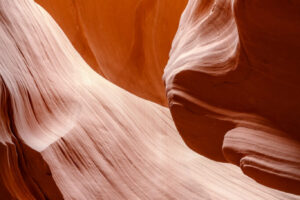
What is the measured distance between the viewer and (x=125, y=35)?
2.65m

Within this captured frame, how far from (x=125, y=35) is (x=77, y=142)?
103 cm

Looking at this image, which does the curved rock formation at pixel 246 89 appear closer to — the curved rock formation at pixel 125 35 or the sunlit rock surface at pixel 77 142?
the sunlit rock surface at pixel 77 142

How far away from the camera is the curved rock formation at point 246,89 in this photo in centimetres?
113

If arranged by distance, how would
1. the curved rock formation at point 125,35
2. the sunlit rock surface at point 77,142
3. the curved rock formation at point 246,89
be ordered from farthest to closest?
1. the curved rock formation at point 125,35
2. the sunlit rock surface at point 77,142
3. the curved rock formation at point 246,89

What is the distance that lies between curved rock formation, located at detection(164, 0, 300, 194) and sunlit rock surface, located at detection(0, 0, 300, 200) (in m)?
0.45

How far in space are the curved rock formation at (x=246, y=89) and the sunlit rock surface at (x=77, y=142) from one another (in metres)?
0.45

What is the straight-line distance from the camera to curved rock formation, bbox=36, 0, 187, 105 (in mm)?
2559

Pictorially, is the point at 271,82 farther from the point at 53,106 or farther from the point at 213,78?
the point at 53,106

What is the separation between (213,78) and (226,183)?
717 mm

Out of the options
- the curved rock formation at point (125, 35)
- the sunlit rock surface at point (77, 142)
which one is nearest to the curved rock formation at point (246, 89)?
the sunlit rock surface at point (77, 142)

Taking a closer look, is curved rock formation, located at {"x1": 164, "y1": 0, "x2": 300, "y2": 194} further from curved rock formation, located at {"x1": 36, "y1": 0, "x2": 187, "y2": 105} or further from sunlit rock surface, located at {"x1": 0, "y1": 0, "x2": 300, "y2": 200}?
curved rock formation, located at {"x1": 36, "y1": 0, "x2": 187, "y2": 105}

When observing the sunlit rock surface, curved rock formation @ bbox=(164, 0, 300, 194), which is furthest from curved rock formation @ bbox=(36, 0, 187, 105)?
curved rock formation @ bbox=(164, 0, 300, 194)

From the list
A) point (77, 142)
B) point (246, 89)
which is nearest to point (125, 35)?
point (77, 142)

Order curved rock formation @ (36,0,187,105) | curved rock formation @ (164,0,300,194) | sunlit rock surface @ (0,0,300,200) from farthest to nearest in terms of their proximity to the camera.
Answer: curved rock formation @ (36,0,187,105), sunlit rock surface @ (0,0,300,200), curved rock formation @ (164,0,300,194)
